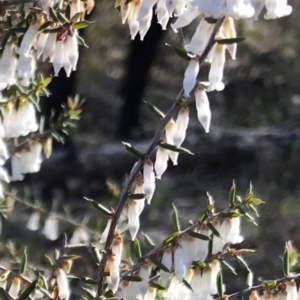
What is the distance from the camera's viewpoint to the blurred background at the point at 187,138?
288 centimetres

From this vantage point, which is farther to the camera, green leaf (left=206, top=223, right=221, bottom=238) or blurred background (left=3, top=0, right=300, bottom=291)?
blurred background (left=3, top=0, right=300, bottom=291)

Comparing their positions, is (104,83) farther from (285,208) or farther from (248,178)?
(285,208)

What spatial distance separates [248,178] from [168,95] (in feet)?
4.78

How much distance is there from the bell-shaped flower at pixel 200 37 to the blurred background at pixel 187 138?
1.38 meters

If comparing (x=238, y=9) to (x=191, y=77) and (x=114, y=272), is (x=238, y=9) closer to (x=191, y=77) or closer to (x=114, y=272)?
(x=191, y=77)

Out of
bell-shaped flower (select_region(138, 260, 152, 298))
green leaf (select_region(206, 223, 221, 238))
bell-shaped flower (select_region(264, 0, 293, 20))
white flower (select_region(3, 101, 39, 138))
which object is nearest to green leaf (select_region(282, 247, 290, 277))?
green leaf (select_region(206, 223, 221, 238))

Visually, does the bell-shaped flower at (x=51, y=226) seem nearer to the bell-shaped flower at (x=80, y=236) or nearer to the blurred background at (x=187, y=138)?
the bell-shaped flower at (x=80, y=236)

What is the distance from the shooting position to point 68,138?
3.80 metres

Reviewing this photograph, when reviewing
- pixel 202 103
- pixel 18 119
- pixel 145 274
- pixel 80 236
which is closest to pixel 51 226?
pixel 80 236

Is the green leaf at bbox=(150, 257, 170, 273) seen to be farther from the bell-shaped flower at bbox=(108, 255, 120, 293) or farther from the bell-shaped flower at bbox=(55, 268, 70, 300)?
the bell-shaped flower at bbox=(55, 268, 70, 300)

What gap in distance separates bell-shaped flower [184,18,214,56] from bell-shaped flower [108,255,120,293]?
38 centimetres

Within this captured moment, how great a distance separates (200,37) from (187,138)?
2907 mm

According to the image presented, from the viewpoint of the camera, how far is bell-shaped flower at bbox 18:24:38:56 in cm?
86

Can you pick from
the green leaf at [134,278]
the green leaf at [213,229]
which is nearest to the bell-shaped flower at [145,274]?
→ the green leaf at [134,278]
